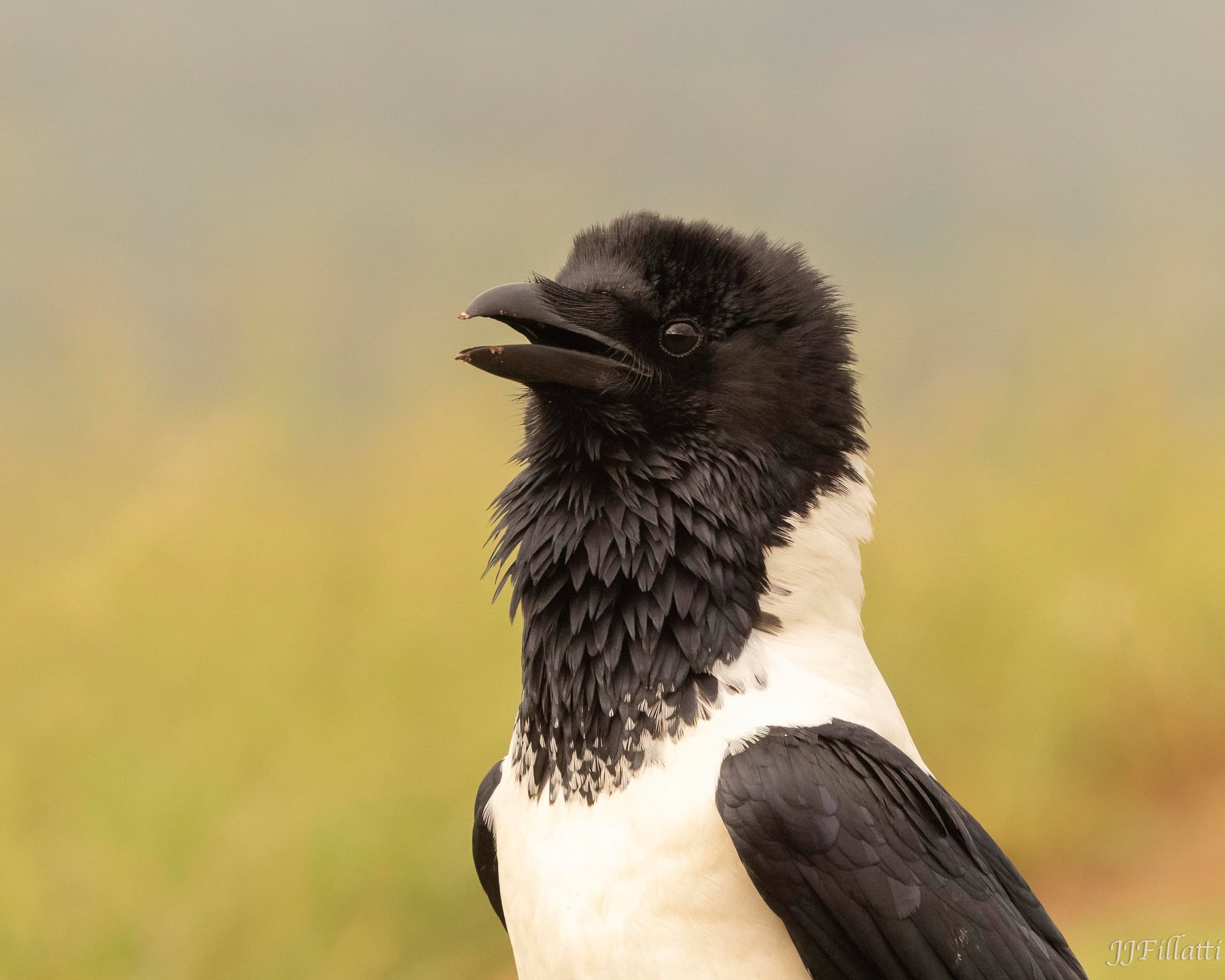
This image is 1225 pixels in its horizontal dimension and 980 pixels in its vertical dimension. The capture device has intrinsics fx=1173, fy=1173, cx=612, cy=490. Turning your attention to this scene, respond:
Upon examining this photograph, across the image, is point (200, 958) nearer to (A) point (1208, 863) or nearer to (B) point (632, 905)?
(B) point (632, 905)

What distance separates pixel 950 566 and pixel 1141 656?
A: 82 cm

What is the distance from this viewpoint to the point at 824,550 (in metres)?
1.87

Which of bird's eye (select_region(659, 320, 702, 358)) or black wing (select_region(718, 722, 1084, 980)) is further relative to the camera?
bird's eye (select_region(659, 320, 702, 358))

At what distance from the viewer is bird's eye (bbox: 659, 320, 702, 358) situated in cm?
190

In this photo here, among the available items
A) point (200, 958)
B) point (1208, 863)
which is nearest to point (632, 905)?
point (200, 958)

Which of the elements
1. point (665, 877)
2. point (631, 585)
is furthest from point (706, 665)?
point (665, 877)

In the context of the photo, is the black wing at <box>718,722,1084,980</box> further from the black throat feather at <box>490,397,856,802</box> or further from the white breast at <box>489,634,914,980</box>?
the black throat feather at <box>490,397,856,802</box>

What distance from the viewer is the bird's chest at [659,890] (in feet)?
5.39

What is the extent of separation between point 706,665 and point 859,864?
1.16 feet

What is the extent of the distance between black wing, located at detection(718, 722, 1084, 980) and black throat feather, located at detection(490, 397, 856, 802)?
0.16 metres

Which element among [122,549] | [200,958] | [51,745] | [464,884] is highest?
[122,549]

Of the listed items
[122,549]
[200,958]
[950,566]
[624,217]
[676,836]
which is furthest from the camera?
[950,566]
